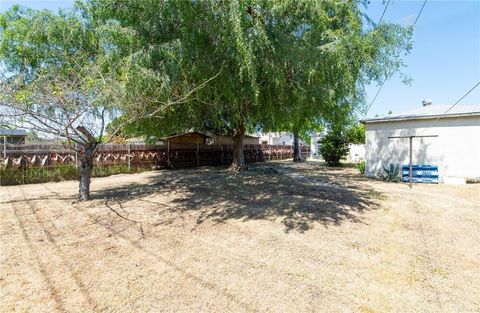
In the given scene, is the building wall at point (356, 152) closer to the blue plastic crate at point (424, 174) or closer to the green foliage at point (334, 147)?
the green foliage at point (334, 147)

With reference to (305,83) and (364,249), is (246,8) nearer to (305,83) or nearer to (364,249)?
(305,83)

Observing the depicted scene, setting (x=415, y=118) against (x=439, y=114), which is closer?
(x=439, y=114)

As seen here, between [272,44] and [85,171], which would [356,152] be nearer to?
[272,44]

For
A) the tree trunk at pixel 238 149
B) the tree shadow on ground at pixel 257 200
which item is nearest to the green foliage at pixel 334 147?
the tree trunk at pixel 238 149

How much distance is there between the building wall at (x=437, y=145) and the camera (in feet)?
35.7

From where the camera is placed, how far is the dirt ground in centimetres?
299

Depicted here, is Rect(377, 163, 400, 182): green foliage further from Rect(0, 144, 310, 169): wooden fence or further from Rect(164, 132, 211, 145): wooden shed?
Rect(164, 132, 211, 145): wooden shed

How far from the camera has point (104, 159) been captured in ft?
39.6

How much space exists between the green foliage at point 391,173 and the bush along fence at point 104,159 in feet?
30.9

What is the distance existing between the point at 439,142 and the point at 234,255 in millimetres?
11252

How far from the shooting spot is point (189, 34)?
18.7 ft

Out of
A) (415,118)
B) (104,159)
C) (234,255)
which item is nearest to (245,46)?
(234,255)

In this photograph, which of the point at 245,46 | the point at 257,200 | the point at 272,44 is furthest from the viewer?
the point at 257,200

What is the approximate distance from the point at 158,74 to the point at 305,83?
3375mm
